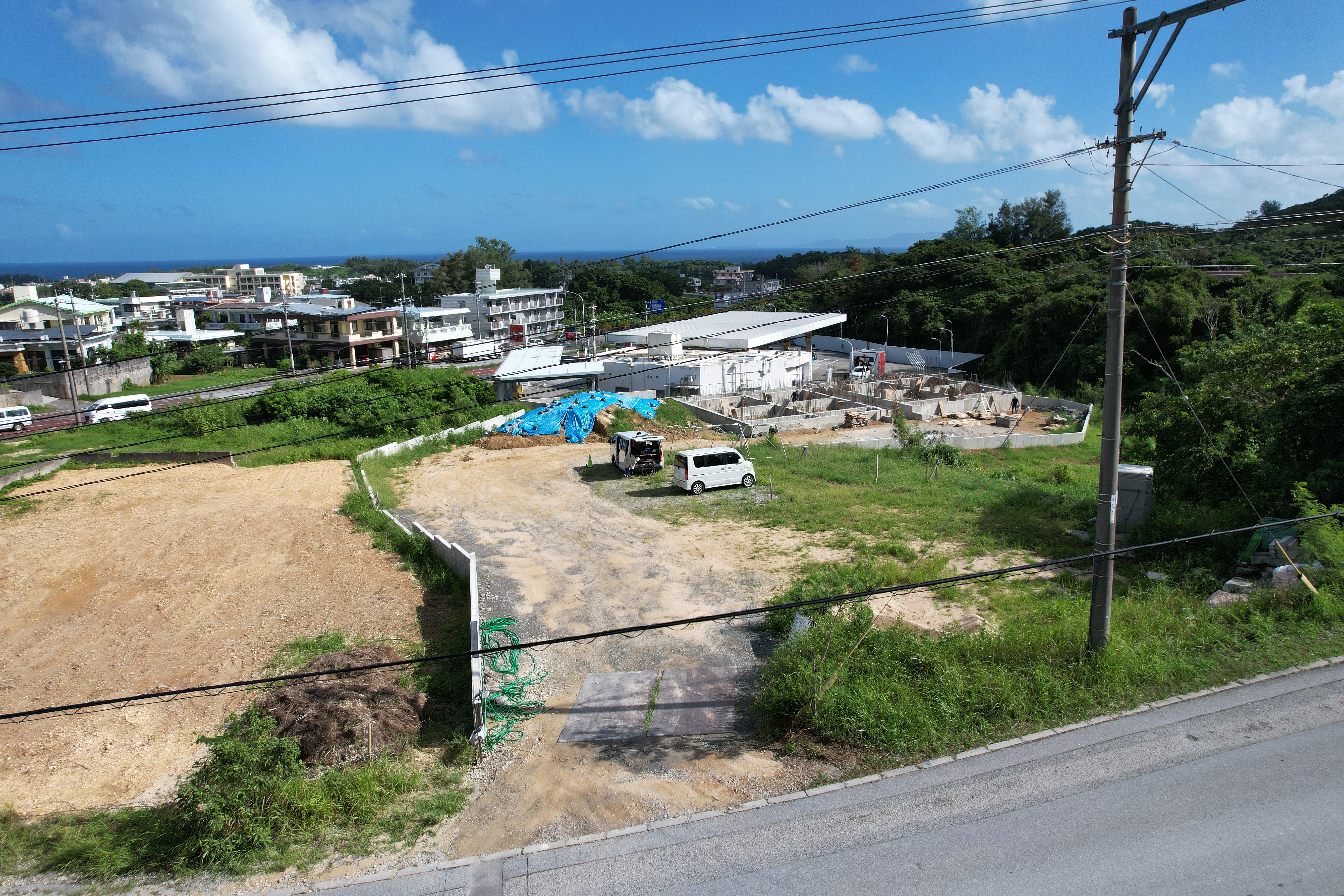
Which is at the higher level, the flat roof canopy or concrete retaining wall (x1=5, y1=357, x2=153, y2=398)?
the flat roof canopy

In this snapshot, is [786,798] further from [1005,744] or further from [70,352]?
[70,352]

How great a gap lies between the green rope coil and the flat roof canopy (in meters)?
28.5

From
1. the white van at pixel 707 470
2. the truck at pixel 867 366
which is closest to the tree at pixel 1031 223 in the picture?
the truck at pixel 867 366

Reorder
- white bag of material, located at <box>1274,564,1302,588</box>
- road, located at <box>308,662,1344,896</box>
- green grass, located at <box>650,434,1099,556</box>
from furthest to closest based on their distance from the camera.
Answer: green grass, located at <box>650,434,1099,556</box> < white bag of material, located at <box>1274,564,1302,588</box> < road, located at <box>308,662,1344,896</box>

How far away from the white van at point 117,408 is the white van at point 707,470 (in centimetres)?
2445

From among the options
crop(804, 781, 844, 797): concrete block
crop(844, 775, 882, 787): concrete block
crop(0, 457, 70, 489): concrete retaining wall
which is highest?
crop(0, 457, 70, 489): concrete retaining wall

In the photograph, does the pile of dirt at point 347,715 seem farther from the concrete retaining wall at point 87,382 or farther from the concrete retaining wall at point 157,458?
the concrete retaining wall at point 87,382

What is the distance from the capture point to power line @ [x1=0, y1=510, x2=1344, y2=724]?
19.0ft

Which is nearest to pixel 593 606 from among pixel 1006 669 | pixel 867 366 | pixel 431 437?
pixel 1006 669

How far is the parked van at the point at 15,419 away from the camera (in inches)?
1262

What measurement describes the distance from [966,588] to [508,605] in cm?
776

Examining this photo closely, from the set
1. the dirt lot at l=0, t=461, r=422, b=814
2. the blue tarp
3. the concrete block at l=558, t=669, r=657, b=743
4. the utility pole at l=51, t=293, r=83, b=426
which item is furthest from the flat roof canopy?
the concrete block at l=558, t=669, r=657, b=743

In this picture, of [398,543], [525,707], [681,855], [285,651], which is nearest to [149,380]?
[398,543]

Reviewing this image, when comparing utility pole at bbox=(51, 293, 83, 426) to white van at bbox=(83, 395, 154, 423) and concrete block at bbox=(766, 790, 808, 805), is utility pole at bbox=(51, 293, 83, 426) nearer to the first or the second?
white van at bbox=(83, 395, 154, 423)
